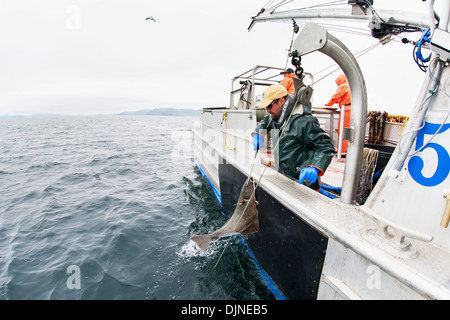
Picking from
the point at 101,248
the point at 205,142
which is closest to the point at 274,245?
the point at 101,248

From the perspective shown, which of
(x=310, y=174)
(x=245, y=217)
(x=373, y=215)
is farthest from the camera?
(x=245, y=217)

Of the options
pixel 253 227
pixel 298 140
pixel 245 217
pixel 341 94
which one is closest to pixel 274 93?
pixel 298 140

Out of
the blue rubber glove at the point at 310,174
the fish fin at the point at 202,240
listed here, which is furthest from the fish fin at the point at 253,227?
the blue rubber glove at the point at 310,174

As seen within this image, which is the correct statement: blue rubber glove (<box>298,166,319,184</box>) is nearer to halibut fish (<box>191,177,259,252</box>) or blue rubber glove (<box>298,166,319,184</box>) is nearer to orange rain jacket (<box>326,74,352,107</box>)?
halibut fish (<box>191,177,259,252</box>)

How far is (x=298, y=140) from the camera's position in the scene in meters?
2.83

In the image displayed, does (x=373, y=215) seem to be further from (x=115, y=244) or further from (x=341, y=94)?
(x=115, y=244)

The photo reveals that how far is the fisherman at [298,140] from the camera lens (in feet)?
8.21

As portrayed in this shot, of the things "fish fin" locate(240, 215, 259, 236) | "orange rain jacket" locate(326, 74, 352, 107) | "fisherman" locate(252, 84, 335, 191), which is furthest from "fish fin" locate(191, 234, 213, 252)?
"orange rain jacket" locate(326, 74, 352, 107)

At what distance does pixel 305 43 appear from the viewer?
187cm
